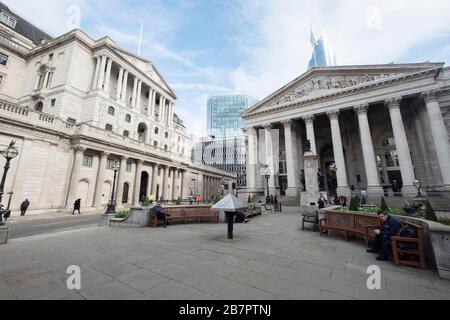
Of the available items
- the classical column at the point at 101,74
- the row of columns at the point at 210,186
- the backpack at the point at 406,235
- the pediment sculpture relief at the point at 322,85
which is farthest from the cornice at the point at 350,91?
the row of columns at the point at 210,186

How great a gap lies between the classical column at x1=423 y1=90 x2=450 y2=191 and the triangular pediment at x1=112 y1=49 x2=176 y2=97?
138 ft

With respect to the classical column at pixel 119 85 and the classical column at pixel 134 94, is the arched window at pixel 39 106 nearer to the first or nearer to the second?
the classical column at pixel 119 85

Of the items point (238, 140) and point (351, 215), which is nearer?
point (351, 215)

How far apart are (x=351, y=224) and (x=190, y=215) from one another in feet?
27.2

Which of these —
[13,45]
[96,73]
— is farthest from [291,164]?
[13,45]

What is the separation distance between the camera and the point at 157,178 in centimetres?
3322

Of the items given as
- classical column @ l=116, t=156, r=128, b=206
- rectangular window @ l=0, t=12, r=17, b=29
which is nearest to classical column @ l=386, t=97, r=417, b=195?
classical column @ l=116, t=156, r=128, b=206

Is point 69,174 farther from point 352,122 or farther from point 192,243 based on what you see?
point 352,122

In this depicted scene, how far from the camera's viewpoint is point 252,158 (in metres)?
30.4

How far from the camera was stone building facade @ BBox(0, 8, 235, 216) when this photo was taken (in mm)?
18406

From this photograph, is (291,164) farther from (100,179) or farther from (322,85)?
(100,179)

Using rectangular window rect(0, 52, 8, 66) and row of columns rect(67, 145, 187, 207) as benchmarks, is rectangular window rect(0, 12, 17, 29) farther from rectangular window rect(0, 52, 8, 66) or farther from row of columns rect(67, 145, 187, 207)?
row of columns rect(67, 145, 187, 207)

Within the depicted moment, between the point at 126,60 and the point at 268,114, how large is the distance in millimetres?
25799
